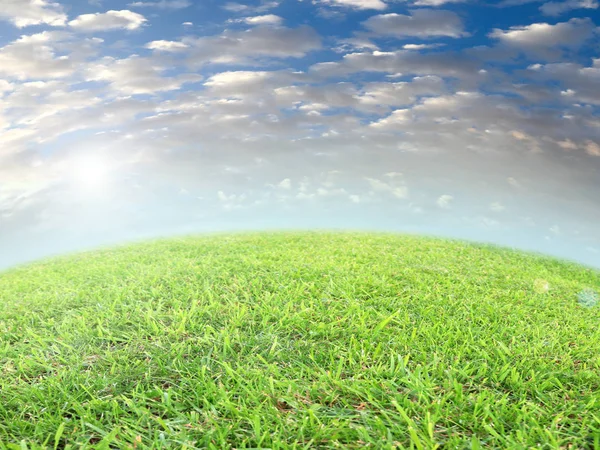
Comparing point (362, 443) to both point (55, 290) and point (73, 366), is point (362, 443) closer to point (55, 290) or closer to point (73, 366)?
point (73, 366)

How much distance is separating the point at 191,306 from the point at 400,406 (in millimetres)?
2237

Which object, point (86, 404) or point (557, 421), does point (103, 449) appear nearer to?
point (86, 404)

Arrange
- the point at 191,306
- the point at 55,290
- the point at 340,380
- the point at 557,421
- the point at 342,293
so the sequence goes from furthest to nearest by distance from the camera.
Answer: the point at 55,290
the point at 342,293
the point at 191,306
the point at 340,380
the point at 557,421

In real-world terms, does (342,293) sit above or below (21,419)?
below

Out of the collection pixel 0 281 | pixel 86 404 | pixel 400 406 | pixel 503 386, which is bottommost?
pixel 0 281

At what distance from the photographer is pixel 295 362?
3408 millimetres

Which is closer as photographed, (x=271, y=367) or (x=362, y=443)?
(x=362, y=443)

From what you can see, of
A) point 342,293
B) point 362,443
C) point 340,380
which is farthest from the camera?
point 342,293

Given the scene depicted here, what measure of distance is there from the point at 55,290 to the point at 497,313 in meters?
5.06

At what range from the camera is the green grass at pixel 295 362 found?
8.93 ft

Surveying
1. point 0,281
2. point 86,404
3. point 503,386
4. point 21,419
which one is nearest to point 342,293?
point 503,386

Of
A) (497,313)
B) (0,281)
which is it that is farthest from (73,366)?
(0,281)

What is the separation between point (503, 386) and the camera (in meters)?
3.27

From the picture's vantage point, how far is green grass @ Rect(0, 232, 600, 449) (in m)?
2.72
